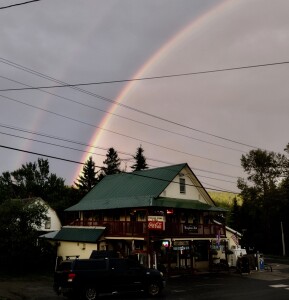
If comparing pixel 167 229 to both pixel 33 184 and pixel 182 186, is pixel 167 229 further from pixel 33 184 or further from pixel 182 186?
pixel 33 184

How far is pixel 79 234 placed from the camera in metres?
42.9

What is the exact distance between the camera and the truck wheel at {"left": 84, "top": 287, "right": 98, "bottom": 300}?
839 inches

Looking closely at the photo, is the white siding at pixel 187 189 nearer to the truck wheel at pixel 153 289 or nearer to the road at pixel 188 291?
the road at pixel 188 291

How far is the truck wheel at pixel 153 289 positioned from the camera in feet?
75.8

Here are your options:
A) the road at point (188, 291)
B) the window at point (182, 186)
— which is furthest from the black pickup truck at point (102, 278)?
the window at point (182, 186)

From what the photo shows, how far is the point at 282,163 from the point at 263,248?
51.7 feet

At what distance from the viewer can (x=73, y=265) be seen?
2152 cm

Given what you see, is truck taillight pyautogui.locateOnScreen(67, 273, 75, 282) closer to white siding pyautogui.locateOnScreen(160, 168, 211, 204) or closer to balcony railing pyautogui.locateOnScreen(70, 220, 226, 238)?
balcony railing pyautogui.locateOnScreen(70, 220, 226, 238)

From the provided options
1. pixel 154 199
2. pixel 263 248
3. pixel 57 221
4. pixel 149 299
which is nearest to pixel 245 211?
pixel 263 248

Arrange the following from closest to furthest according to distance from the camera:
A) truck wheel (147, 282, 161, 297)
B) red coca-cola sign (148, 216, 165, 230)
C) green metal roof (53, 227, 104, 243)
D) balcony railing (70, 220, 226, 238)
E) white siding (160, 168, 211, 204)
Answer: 1. truck wheel (147, 282, 161, 297)
2. red coca-cola sign (148, 216, 165, 230)
3. balcony railing (70, 220, 226, 238)
4. green metal roof (53, 227, 104, 243)
5. white siding (160, 168, 211, 204)

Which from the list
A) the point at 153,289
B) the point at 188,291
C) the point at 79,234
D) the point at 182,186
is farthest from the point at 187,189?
the point at 153,289

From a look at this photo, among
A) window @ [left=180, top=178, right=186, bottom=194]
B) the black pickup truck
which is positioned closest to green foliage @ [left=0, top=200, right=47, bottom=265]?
window @ [left=180, top=178, right=186, bottom=194]

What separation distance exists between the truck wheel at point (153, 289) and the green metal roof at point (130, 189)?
13.7 m

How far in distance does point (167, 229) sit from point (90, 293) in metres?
15.9
